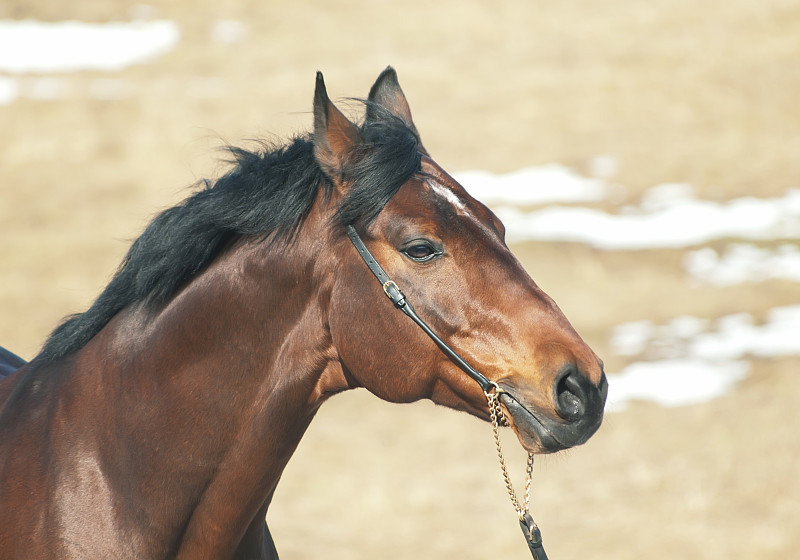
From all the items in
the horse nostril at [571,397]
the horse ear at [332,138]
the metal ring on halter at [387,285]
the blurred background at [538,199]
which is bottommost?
the horse nostril at [571,397]

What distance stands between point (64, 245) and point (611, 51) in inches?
830

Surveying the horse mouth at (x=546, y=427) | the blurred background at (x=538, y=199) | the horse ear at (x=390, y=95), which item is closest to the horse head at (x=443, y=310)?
the horse mouth at (x=546, y=427)

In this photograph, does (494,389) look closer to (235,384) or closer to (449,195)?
(449,195)

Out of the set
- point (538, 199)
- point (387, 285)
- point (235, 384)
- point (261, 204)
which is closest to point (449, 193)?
point (387, 285)

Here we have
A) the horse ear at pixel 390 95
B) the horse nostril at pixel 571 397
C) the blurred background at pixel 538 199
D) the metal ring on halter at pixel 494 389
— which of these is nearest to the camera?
the horse nostril at pixel 571 397

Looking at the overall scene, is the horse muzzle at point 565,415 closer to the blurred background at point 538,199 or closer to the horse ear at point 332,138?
the horse ear at point 332,138

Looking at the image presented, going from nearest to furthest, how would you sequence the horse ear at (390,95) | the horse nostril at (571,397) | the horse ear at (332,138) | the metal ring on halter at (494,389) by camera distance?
the horse nostril at (571,397)
the metal ring on halter at (494,389)
the horse ear at (332,138)
the horse ear at (390,95)

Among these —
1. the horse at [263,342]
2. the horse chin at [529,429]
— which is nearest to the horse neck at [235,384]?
the horse at [263,342]

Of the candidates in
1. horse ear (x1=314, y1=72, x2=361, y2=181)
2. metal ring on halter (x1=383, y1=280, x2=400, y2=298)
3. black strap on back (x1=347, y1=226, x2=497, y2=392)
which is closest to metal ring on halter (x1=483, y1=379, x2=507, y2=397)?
black strap on back (x1=347, y1=226, x2=497, y2=392)

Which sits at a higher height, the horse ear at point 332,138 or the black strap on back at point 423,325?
the horse ear at point 332,138

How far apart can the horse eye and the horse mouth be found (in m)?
0.55

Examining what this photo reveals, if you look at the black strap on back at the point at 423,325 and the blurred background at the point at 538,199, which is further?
the blurred background at the point at 538,199

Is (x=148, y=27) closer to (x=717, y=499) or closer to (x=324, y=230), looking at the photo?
(x=717, y=499)

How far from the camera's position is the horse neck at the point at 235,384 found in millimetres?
2904
